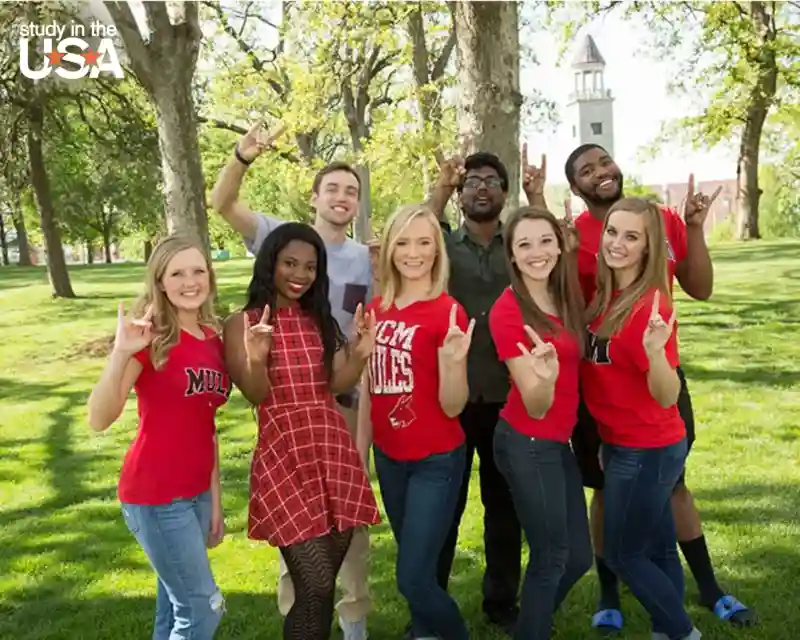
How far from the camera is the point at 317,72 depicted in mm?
20734

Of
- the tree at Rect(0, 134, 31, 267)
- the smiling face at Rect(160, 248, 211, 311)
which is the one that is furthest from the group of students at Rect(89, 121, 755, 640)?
the tree at Rect(0, 134, 31, 267)

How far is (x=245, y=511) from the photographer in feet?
21.3

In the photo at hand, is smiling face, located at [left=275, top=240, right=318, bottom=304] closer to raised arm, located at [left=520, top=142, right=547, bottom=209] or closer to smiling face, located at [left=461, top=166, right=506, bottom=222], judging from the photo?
smiling face, located at [left=461, top=166, right=506, bottom=222]

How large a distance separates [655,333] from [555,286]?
0.57 meters

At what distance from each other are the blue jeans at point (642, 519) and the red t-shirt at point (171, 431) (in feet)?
5.89

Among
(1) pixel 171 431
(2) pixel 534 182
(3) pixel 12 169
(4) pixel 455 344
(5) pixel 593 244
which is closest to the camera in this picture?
(1) pixel 171 431

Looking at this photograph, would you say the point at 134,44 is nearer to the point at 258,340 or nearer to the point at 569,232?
the point at 569,232

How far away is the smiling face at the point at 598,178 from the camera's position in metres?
4.27

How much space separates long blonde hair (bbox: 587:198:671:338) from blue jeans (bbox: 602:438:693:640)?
22.9 inches

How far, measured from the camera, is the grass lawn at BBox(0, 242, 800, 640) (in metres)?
4.62

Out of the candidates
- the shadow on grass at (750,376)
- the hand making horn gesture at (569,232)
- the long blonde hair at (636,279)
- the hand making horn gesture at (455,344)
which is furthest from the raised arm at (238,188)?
the shadow on grass at (750,376)

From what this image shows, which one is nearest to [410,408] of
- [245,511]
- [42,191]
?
[245,511]

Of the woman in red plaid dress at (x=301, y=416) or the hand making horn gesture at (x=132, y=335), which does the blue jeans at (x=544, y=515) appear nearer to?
the woman in red plaid dress at (x=301, y=416)

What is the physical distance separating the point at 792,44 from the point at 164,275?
72.1ft
